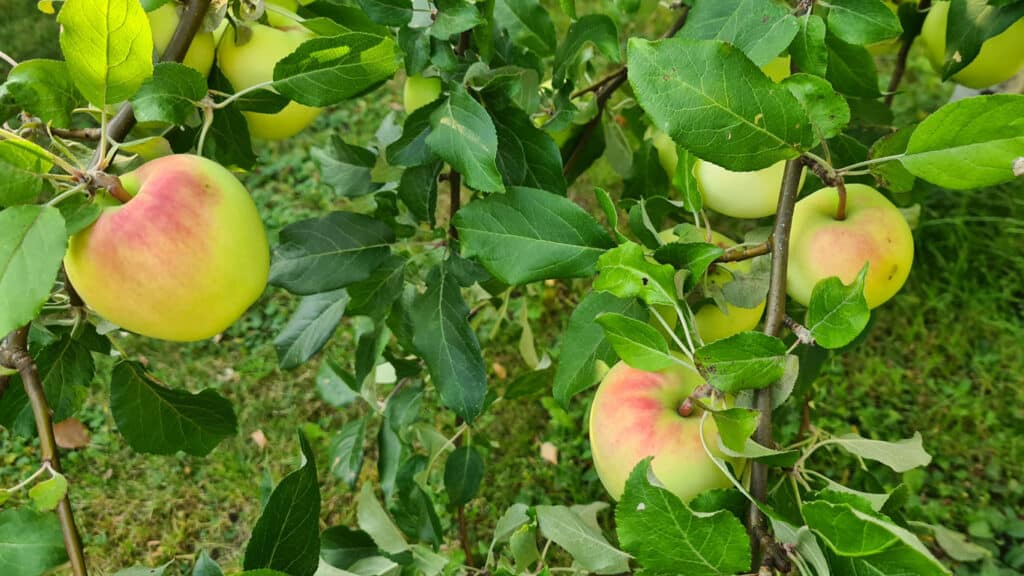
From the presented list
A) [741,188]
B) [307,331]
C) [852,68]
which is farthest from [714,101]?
[307,331]

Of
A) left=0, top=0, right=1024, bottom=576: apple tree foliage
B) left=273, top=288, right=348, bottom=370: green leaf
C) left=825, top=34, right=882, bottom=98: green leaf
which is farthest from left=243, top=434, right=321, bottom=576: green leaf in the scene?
left=825, top=34, right=882, bottom=98: green leaf

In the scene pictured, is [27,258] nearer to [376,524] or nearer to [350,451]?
[376,524]

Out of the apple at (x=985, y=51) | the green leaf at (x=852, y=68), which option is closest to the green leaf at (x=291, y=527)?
the green leaf at (x=852, y=68)

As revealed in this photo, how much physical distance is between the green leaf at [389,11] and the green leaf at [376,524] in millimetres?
647

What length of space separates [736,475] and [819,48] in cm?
41

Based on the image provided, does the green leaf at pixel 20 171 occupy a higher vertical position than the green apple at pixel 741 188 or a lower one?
higher

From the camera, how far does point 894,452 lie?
805mm

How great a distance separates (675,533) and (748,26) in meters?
0.47

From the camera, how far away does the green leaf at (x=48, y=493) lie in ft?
2.35

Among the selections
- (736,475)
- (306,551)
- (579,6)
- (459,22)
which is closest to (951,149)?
(736,475)

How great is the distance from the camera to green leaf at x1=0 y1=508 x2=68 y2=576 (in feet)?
2.43

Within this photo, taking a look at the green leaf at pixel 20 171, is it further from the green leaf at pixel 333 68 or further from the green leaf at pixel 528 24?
the green leaf at pixel 528 24

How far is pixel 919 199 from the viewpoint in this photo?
1.20 meters

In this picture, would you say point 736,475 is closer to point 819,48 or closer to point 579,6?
point 819,48
